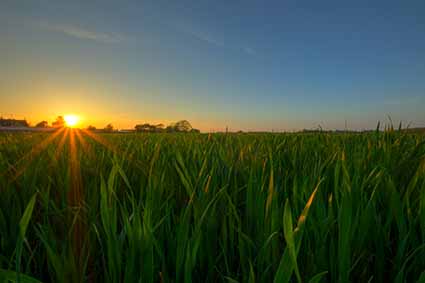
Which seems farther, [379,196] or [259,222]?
[379,196]

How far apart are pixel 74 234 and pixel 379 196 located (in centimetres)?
91

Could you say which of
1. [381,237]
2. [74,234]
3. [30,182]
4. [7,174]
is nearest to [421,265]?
[381,237]

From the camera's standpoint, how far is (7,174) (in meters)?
1.16

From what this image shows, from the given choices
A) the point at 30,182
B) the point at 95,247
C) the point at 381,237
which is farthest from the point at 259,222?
the point at 30,182

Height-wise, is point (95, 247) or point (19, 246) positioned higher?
point (19, 246)

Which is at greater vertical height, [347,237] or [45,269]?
[347,237]

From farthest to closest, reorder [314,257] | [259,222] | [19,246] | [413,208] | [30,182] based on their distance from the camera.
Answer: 1. [30,182]
2. [413,208]
3. [259,222]
4. [314,257]
5. [19,246]

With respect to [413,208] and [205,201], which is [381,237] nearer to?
[413,208]

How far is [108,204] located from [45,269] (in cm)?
25

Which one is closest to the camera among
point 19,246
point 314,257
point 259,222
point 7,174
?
point 19,246

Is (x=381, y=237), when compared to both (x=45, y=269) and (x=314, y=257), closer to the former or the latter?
(x=314, y=257)

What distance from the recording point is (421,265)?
58cm

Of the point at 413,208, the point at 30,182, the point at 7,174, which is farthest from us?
the point at 7,174

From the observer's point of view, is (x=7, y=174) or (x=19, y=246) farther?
(x=7, y=174)
